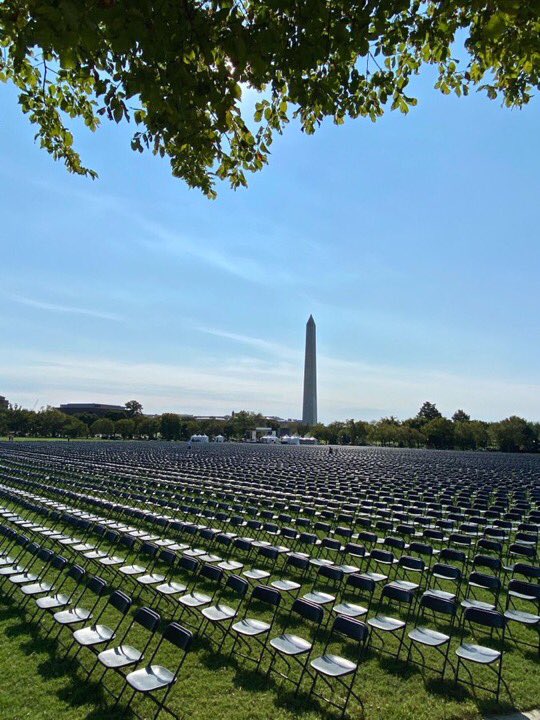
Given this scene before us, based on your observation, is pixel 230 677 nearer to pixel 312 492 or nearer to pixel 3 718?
pixel 3 718

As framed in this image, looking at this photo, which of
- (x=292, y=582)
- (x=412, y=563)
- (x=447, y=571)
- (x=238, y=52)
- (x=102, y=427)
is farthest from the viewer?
(x=102, y=427)

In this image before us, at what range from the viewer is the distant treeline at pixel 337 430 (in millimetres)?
76625

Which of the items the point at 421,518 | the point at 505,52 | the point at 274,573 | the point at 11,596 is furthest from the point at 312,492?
the point at 505,52

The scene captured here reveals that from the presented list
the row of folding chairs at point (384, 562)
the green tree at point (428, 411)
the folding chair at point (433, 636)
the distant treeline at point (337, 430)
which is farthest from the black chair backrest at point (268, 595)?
the green tree at point (428, 411)

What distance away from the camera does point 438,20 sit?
177 inches

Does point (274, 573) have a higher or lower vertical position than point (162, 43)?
lower

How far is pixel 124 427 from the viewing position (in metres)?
95.8

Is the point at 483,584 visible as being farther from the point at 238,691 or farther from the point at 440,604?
the point at 238,691

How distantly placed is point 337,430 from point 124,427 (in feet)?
150

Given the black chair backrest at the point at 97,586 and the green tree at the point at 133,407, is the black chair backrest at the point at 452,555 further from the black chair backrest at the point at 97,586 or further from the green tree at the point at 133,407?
the green tree at the point at 133,407

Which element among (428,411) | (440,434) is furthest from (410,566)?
(428,411)

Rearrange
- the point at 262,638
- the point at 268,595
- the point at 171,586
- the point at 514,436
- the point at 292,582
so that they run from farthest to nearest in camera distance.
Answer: the point at 514,436
the point at 292,582
the point at 171,586
the point at 262,638
the point at 268,595

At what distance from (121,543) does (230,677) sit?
18.4ft

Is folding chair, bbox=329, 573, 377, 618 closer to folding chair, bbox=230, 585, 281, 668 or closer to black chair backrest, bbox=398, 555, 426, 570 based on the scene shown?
folding chair, bbox=230, 585, 281, 668
